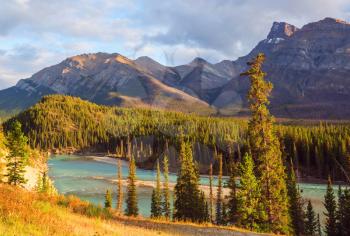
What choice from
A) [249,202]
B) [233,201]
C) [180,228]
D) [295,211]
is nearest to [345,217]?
[295,211]

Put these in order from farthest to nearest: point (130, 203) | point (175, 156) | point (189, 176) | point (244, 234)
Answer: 1. point (175, 156)
2. point (130, 203)
3. point (189, 176)
4. point (244, 234)

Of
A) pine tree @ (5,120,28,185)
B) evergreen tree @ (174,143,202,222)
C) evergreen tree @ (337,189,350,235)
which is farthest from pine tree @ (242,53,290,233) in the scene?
pine tree @ (5,120,28,185)

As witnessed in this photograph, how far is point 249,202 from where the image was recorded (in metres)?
47.6

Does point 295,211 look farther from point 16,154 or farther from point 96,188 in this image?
point 96,188

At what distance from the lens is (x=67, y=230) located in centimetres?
1457

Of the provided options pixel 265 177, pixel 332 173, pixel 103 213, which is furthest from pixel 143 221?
pixel 332 173

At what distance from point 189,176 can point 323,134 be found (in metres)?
122

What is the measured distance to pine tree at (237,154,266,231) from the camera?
4591 centimetres

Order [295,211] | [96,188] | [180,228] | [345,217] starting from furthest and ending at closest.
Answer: [96,188] → [295,211] → [345,217] → [180,228]

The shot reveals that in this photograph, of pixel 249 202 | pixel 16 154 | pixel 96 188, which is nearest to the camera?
pixel 249 202

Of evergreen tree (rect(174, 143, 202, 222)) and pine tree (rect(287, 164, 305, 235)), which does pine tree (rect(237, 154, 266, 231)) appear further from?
pine tree (rect(287, 164, 305, 235))

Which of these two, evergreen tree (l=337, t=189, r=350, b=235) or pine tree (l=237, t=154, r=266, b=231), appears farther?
evergreen tree (l=337, t=189, r=350, b=235)

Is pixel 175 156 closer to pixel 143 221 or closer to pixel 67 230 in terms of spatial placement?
pixel 143 221

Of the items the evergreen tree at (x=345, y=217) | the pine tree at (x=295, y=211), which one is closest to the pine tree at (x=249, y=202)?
the pine tree at (x=295, y=211)
